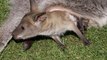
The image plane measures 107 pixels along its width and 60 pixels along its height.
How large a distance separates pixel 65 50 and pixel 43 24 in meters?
0.65

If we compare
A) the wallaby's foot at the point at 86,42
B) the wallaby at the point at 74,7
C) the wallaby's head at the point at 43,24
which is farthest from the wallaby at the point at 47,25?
the wallaby's foot at the point at 86,42

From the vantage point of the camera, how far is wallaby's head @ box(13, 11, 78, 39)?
6.03 m

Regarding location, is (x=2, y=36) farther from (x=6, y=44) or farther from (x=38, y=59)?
(x=38, y=59)

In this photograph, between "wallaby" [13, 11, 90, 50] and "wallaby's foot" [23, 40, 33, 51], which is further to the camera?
"wallaby's foot" [23, 40, 33, 51]

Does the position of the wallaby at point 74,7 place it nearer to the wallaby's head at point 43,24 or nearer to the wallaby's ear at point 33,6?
the wallaby's ear at point 33,6

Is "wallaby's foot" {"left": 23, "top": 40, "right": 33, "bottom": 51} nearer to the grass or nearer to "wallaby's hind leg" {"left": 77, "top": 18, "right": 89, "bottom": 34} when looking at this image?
the grass

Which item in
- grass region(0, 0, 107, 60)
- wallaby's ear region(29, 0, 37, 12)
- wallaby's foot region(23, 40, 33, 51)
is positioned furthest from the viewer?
wallaby's foot region(23, 40, 33, 51)

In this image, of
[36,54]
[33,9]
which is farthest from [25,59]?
[33,9]

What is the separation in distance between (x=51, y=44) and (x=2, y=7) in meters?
1.23

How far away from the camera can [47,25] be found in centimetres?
607

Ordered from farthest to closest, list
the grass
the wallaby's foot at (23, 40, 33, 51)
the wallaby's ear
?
the wallaby's foot at (23, 40, 33, 51)
the grass
the wallaby's ear

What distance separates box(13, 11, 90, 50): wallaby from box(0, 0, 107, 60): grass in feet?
1.07

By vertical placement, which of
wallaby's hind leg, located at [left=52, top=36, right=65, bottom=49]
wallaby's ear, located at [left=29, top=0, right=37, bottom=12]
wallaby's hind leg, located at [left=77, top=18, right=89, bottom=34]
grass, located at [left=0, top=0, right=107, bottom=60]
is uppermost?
wallaby's ear, located at [left=29, top=0, right=37, bottom=12]

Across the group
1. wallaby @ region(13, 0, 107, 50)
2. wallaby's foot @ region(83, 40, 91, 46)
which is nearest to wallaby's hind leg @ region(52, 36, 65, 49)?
wallaby's foot @ region(83, 40, 91, 46)
